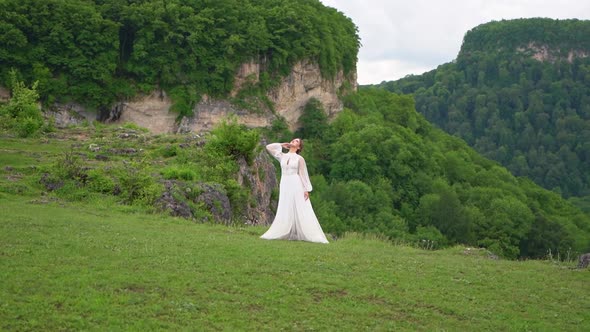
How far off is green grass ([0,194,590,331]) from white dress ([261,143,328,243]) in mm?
1109

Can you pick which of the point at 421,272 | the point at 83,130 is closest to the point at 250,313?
the point at 421,272

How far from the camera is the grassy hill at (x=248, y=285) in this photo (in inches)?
443

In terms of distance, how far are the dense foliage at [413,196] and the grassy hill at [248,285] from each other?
1940 inches

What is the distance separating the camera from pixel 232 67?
2803 inches

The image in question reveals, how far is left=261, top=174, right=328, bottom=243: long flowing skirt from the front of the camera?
1933 centimetres

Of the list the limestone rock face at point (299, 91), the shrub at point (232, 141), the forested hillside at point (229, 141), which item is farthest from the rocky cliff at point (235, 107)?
the shrub at point (232, 141)

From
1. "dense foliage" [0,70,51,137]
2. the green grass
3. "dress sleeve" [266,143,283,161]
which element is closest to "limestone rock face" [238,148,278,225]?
"dress sleeve" [266,143,283,161]

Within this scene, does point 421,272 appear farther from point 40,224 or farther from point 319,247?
point 40,224

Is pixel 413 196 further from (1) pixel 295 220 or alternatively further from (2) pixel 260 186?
(1) pixel 295 220

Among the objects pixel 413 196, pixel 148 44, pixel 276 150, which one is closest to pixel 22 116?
pixel 276 150

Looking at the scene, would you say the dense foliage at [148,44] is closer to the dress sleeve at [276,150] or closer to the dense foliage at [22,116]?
the dense foliage at [22,116]

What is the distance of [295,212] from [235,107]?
178 ft

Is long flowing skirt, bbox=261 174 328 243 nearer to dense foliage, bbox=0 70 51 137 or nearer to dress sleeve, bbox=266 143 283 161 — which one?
dress sleeve, bbox=266 143 283 161

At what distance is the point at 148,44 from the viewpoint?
217ft
